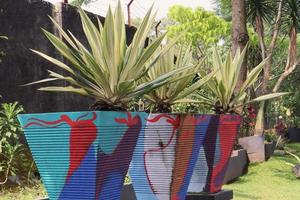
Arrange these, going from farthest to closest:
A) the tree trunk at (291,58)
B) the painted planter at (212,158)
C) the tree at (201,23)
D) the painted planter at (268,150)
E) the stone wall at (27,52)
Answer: the tree at (201,23) → the tree trunk at (291,58) → the painted planter at (268,150) → the stone wall at (27,52) → the painted planter at (212,158)

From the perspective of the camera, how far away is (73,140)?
10.1 ft

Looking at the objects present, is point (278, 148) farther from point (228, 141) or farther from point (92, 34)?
point (92, 34)

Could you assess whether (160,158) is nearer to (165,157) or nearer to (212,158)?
(165,157)

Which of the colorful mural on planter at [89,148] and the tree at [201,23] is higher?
the tree at [201,23]

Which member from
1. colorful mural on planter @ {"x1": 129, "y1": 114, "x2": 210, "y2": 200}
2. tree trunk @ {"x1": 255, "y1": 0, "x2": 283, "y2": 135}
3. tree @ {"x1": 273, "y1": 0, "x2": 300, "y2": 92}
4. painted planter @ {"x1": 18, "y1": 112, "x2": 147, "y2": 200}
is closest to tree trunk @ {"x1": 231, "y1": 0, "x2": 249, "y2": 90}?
tree trunk @ {"x1": 255, "y1": 0, "x2": 283, "y2": 135}

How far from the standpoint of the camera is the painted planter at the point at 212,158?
5012mm

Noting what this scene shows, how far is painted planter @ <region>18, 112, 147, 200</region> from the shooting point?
308 centimetres

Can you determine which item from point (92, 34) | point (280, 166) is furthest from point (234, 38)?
point (92, 34)

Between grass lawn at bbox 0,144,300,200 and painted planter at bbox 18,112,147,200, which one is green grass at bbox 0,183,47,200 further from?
painted planter at bbox 18,112,147,200

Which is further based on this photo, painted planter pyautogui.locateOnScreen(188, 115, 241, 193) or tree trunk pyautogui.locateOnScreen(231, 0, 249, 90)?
tree trunk pyautogui.locateOnScreen(231, 0, 249, 90)

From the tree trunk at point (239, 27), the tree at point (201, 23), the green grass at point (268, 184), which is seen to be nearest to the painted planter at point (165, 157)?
the green grass at point (268, 184)

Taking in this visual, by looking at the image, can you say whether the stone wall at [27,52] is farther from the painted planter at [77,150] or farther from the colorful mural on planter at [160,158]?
the painted planter at [77,150]

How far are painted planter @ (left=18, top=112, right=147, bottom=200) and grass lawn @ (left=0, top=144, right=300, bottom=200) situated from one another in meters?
1.93

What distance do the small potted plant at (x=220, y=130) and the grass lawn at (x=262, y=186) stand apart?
1589 millimetres
